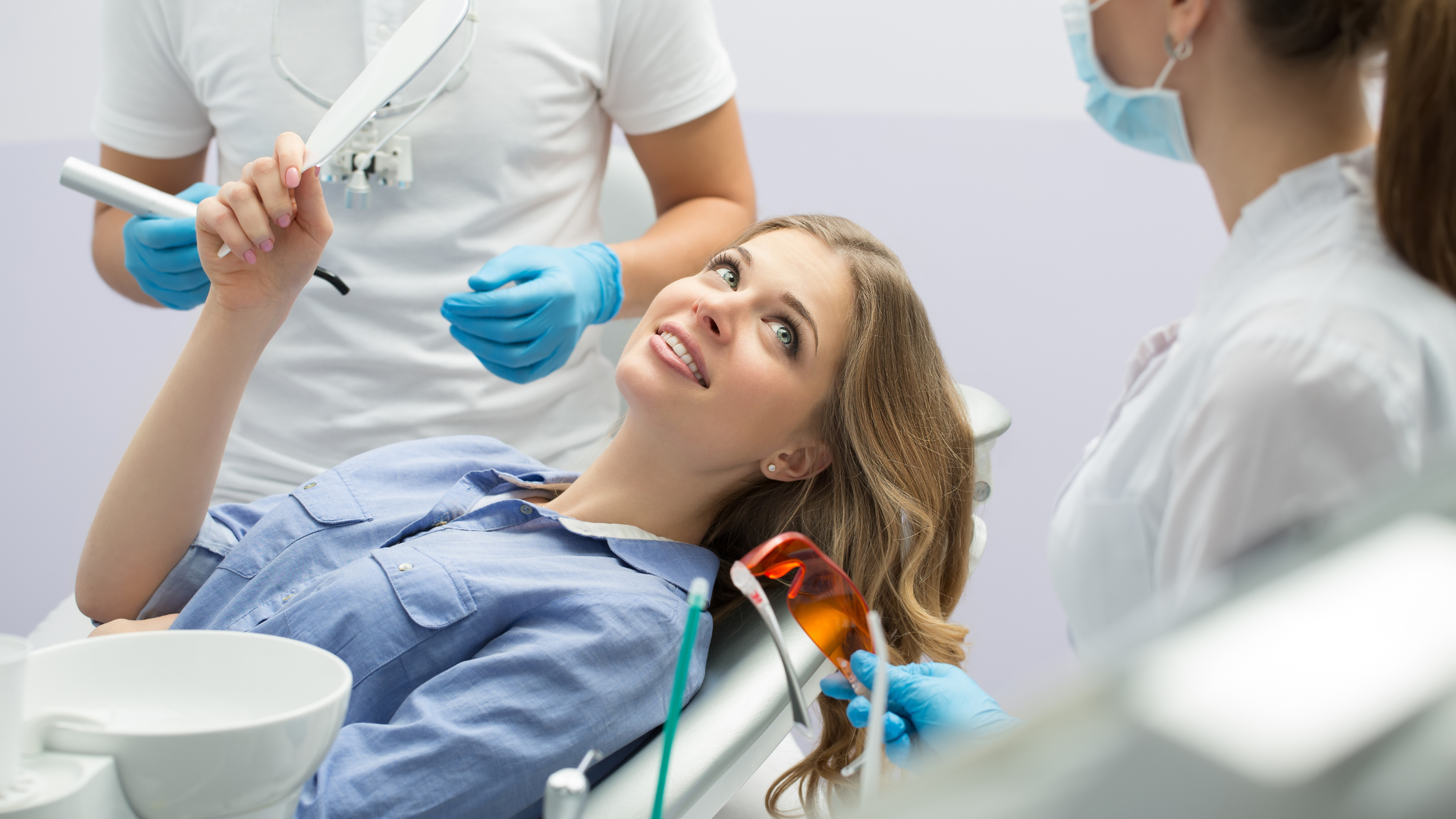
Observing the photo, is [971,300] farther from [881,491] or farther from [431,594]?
[431,594]

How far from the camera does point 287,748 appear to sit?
75 cm

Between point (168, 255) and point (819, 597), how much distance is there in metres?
1.13

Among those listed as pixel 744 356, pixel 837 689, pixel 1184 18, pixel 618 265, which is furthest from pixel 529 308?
pixel 1184 18

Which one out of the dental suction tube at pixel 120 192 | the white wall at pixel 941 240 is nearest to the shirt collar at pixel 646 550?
the dental suction tube at pixel 120 192

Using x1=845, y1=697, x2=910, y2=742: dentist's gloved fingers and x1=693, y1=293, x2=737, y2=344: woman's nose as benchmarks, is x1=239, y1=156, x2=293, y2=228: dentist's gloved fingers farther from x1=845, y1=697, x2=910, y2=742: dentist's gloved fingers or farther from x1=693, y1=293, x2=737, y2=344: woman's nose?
x1=845, y1=697, x2=910, y2=742: dentist's gloved fingers

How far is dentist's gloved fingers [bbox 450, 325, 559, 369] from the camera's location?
1.60m

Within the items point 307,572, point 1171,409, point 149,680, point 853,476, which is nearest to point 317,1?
point 307,572

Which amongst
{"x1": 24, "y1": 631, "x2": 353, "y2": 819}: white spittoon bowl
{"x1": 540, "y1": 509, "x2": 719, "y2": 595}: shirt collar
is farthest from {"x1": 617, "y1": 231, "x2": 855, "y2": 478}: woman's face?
{"x1": 24, "y1": 631, "x2": 353, "y2": 819}: white spittoon bowl

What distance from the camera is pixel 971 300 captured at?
9.96ft

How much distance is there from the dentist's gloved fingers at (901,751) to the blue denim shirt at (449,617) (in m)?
0.29

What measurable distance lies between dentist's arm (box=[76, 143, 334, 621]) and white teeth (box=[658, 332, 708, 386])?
17.5 inches

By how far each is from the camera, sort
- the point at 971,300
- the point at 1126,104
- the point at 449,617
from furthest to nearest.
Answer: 1. the point at 971,300
2. the point at 449,617
3. the point at 1126,104

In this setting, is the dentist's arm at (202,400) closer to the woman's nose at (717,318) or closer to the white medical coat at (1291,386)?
the woman's nose at (717,318)

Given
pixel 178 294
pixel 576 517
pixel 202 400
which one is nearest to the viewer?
pixel 202 400
